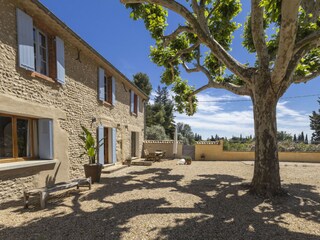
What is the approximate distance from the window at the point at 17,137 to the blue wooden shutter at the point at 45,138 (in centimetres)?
20

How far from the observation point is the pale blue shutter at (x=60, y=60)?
6.86 metres

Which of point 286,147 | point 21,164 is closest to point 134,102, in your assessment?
point 21,164

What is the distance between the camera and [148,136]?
87.3 ft

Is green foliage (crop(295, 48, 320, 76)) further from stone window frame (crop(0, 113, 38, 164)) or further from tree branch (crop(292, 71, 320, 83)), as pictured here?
stone window frame (crop(0, 113, 38, 164))

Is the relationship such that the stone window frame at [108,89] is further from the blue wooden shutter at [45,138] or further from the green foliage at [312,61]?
the green foliage at [312,61]

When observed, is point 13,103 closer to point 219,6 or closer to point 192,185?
point 192,185

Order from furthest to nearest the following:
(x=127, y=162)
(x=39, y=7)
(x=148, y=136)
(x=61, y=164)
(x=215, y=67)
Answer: (x=148, y=136), (x=127, y=162), (x=215, y=67), (x=61, y=164), (x=39, y=7)

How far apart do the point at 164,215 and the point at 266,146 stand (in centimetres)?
353

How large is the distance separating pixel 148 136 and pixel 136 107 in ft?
36.2

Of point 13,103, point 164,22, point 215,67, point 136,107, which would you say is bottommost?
point 13,103

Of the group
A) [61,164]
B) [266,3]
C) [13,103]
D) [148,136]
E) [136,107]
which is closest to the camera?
[266,3]

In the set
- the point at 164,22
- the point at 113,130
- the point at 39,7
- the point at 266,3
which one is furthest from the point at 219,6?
the point at 113,130

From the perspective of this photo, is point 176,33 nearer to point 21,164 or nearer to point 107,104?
point 107,104

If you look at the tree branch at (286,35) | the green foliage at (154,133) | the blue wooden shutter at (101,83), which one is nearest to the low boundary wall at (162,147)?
the blue wooden shutter at (101,83)
